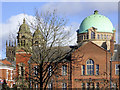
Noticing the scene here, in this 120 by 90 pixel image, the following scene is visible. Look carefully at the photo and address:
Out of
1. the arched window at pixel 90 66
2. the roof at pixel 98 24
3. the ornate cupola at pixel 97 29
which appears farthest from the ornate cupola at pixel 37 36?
the roof at pixel 98 24

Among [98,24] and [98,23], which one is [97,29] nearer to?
[98,24]

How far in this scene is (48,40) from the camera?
2961 cm

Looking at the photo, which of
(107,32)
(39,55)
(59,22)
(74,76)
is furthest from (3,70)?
(107,32)

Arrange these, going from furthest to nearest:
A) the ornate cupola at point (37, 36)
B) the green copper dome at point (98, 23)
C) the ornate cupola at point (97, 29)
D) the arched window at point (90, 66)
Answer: the green copper dome at point (98, 23)
the ornate cupola at point (97, 29)
the arched window at point (90, 66)
the ornate cupola at point (37, 36)

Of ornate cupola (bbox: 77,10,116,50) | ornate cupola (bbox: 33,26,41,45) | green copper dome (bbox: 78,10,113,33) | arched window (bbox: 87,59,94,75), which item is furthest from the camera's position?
green copper dome (bbox: 78,10,113,33)

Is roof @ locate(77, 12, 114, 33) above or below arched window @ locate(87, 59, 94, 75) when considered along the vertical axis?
above

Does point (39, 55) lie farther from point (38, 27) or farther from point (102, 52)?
point (102, 52)

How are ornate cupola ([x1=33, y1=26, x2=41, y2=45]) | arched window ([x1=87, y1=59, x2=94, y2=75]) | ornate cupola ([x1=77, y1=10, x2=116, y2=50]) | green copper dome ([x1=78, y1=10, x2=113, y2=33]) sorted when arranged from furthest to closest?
green copper dome ([x1=78, y1=10, x2=113, y2=33]) < ornate cupola ([x1=77, y1=10, x2=116, y2=50]) < arched window ([x1=87, y1=59, x2=94, y2=75]) < ornate cupola ([x1=33, y1=26, x2=41, y2=45])

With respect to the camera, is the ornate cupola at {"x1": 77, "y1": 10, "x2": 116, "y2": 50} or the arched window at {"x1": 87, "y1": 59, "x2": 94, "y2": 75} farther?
the ornate cupola at {"x1": 77, "y1": 10, "x2": 116, "y2": 50}

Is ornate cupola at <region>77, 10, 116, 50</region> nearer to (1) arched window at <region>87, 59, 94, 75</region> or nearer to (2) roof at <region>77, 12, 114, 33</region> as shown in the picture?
(2) roof at <region>77, 12, 114, 33</region>

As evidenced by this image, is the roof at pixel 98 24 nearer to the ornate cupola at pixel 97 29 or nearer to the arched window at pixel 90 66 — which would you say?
the ornate cupola at pixel 97 29

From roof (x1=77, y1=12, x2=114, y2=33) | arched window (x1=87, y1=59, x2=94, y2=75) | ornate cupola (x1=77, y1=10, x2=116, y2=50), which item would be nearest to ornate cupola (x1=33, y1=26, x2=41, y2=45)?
arched window (x1=87, y1=59, x2=94, y2=75)

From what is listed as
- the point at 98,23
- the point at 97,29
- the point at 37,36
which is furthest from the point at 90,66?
the point at 37,36

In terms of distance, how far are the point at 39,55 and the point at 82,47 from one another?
2665 centimetres
